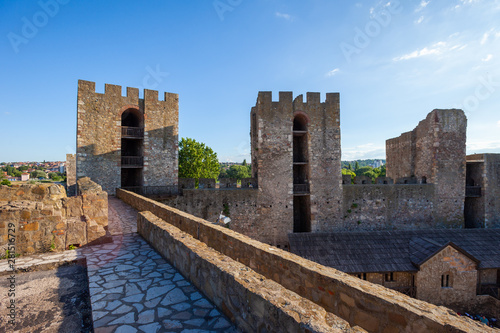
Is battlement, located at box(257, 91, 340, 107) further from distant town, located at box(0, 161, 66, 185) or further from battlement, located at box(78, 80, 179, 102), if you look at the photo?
distant town, located at box(0, 161, 66, 185)

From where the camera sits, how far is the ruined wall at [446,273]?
10820 millimetres

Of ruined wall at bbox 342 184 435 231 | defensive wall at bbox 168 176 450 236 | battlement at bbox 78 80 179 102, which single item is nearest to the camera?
battlement at bbox 78 80 179 102

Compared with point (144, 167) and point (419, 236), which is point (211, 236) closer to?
point (144, 167)

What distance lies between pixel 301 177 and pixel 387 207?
18.5ft

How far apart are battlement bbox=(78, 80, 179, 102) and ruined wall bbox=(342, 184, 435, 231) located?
12.6m

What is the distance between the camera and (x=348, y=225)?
15.2m

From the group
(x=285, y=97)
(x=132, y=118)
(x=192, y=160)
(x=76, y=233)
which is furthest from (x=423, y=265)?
(x=192, y=160)

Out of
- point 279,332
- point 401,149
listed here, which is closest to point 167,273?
point 279,332

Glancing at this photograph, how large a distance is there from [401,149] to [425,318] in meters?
20.2

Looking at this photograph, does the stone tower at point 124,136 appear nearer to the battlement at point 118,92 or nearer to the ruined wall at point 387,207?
the battlement at point 118,92

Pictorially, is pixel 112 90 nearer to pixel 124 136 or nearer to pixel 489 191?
pixel 124 136

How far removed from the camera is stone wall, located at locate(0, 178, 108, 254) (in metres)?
4.54

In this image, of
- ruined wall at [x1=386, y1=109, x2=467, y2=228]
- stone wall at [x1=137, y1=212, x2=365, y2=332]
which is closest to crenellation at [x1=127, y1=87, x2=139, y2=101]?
stone wall at [x1=137, y1=212, x2=365, y2=332]

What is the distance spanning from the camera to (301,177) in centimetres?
1639
